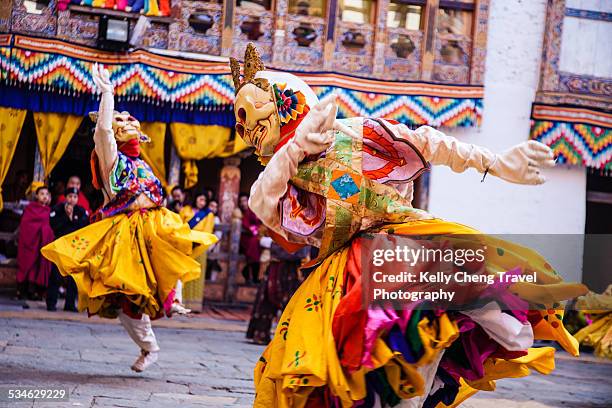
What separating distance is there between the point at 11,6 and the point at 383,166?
994 cm

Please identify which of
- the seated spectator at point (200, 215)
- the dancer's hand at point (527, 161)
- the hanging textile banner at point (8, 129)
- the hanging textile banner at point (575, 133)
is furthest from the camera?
the hanging textile banner at point (575, 133)

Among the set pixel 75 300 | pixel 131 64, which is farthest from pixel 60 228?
pixel 131 64

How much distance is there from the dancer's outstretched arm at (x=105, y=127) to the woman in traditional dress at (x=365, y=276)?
2.59m

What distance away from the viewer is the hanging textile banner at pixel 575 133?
14.0 meters

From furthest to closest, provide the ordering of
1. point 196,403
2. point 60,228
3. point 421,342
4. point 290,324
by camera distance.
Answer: point 60,228
point 196,403
point 290,324
point 421,342

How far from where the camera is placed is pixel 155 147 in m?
13.1

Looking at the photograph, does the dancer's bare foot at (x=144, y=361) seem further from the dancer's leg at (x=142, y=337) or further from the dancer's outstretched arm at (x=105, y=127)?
the dancer's outstretched arm at (x=105, y=127)

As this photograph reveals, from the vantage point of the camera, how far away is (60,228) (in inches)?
458

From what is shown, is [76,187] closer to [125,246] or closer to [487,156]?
[125,246]

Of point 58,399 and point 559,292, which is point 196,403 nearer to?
point 58,399

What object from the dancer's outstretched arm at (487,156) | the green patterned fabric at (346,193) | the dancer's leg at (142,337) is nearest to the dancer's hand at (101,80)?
the dancer's leg at (142,337)

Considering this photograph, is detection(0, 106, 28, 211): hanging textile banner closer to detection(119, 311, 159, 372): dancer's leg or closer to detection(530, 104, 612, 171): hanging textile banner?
detection(119, 311, 159, 372): dancer's leg

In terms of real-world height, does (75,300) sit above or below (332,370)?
below

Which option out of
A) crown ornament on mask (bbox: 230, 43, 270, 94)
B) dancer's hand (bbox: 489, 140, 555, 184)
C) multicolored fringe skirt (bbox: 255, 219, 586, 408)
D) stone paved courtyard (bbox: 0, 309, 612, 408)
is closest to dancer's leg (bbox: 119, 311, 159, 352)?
stone paved courtyard (bbox: 0, 309, 612, 408)
